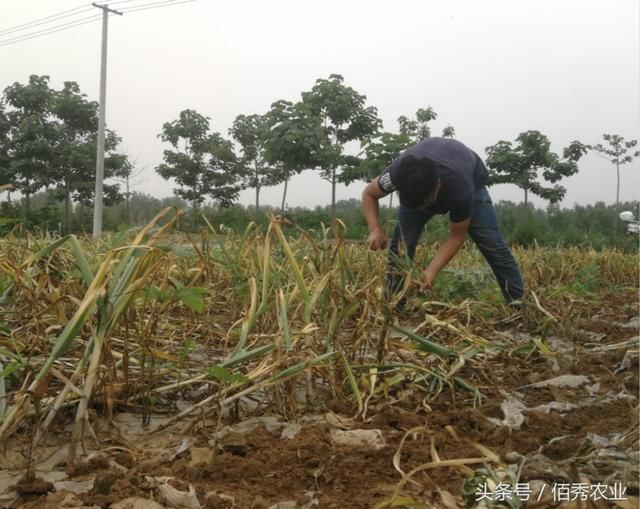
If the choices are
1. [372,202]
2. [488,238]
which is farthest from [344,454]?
[488,238]

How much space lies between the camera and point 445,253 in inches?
103

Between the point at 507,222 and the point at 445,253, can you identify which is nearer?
the point at 445,253

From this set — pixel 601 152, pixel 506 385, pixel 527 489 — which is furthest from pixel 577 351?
pixel 601 152

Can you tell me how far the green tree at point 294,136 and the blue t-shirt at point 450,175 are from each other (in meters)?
10.3

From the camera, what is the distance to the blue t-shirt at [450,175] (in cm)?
277

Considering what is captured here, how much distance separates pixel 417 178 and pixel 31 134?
14.5 metres

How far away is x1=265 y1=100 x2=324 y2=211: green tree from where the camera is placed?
1330cm

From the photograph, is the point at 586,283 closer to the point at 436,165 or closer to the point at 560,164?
the point at 436,165

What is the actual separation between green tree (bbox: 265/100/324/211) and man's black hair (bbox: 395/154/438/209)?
1076 centimetres

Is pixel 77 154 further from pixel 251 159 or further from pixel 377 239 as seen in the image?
pixel 377 239

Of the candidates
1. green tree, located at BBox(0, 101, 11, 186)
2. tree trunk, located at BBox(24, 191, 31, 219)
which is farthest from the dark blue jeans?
green tree, located at BBox(0, 101, 11, 186)

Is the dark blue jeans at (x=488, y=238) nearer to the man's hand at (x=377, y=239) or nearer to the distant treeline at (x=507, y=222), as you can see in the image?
the man's hand at (x=377, y=239)

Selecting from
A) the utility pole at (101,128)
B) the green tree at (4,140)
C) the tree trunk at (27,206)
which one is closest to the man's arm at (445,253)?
the tree trunk at (27,206)

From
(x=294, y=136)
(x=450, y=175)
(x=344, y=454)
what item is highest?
(x=294, y=136)
